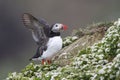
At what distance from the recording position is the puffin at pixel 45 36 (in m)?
19.3

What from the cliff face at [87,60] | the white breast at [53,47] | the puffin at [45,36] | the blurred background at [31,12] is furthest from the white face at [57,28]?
the blurred background at [31,12]

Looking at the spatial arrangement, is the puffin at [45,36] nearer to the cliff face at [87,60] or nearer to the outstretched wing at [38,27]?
the outstretched wing at [38,27]

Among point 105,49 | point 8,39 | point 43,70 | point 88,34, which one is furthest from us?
point 8,39

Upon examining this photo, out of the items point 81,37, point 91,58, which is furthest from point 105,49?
point 81,37

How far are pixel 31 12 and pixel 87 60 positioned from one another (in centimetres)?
3430

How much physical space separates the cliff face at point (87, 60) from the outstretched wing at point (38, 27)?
57 centimetres

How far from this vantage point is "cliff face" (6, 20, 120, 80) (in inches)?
635

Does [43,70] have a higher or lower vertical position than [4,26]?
lower

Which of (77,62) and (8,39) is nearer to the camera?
(77,62)

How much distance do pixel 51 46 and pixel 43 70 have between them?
1.77ft

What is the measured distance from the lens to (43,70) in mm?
19203

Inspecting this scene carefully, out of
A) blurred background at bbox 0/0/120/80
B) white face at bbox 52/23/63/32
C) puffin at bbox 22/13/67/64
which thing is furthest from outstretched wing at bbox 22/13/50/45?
blurred background at bbox 0/0/120/80

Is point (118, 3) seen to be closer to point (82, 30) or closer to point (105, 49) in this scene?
point (82, 30)

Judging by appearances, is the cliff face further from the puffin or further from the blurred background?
the blurred background
